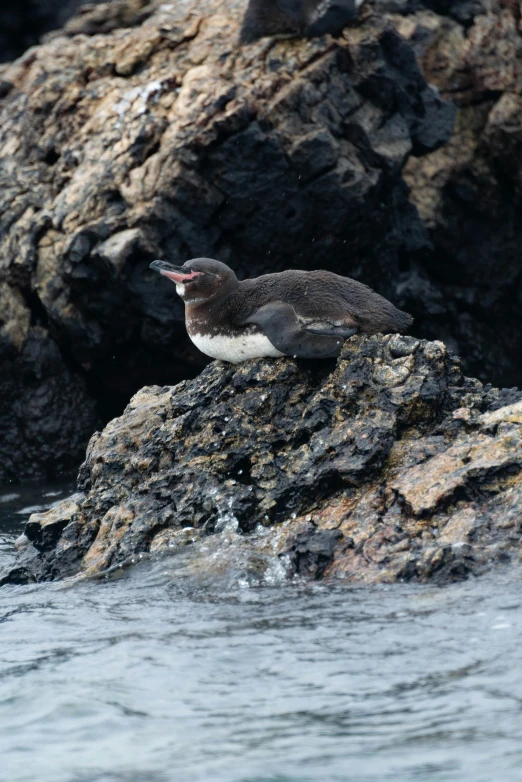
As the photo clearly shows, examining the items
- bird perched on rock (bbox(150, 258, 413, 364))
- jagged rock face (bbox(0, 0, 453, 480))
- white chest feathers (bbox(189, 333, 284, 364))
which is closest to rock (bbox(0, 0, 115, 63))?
jagged rock face (bbox(0, 0, 453, 480))

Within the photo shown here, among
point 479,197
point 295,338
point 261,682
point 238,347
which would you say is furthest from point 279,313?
point 479,197

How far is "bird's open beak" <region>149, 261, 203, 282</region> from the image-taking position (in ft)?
27.2

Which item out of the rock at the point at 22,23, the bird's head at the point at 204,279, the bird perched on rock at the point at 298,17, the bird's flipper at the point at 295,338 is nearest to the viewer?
the bird's flipper at the point at 295,338

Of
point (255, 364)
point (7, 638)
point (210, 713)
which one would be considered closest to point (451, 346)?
point (255, 364)

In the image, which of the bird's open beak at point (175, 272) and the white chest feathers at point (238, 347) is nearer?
the white chest feathers at point (238, 347)

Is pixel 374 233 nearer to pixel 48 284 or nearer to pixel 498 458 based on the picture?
pixel 48 284

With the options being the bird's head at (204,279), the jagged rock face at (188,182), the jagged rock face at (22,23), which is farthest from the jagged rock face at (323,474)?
the jagged rock face at (22,23)

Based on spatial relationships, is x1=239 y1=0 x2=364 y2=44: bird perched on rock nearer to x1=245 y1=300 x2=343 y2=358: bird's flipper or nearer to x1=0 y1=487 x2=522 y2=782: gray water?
x1=245 y1=300 x2=343 y2=358: bird's flipper

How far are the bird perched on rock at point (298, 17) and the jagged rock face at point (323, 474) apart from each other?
22.0 ft

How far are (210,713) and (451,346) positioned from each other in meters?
10.3

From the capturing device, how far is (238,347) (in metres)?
7.71

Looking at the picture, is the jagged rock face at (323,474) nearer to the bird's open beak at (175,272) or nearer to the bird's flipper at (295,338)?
the bird's flipper at (295,338)

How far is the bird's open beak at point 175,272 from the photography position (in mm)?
8297

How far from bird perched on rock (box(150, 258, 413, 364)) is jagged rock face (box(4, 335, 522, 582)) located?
0.16 m
